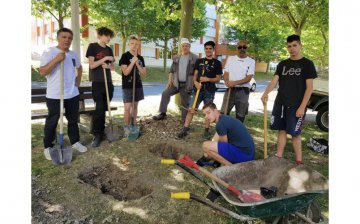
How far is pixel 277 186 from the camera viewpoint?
3664 mm

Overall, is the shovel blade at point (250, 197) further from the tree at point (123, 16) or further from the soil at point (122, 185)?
the tree at point (123, 16)

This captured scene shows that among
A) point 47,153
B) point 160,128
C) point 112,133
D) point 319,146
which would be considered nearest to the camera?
point 47,153

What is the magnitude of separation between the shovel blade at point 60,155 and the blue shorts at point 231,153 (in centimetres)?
245

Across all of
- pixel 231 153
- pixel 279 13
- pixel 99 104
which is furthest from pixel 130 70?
pixel 279 13

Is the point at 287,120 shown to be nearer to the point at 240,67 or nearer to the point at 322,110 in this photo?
the point at 240,67

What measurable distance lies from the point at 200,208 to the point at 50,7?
17539 mm

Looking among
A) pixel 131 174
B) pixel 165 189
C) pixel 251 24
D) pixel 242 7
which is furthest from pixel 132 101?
pixel 251 24

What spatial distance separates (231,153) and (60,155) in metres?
2.69

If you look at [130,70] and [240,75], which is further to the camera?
[240,75]

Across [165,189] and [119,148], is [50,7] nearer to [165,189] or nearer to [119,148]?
[119,148]

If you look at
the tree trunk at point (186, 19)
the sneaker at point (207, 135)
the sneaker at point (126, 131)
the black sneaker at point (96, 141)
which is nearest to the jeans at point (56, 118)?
the black sneaker at point (96, 141)

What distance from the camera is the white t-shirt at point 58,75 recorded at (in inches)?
179

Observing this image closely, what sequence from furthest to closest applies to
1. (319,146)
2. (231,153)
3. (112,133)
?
(319,146) → (112,133) → (231,153)

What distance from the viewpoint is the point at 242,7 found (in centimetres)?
1072
